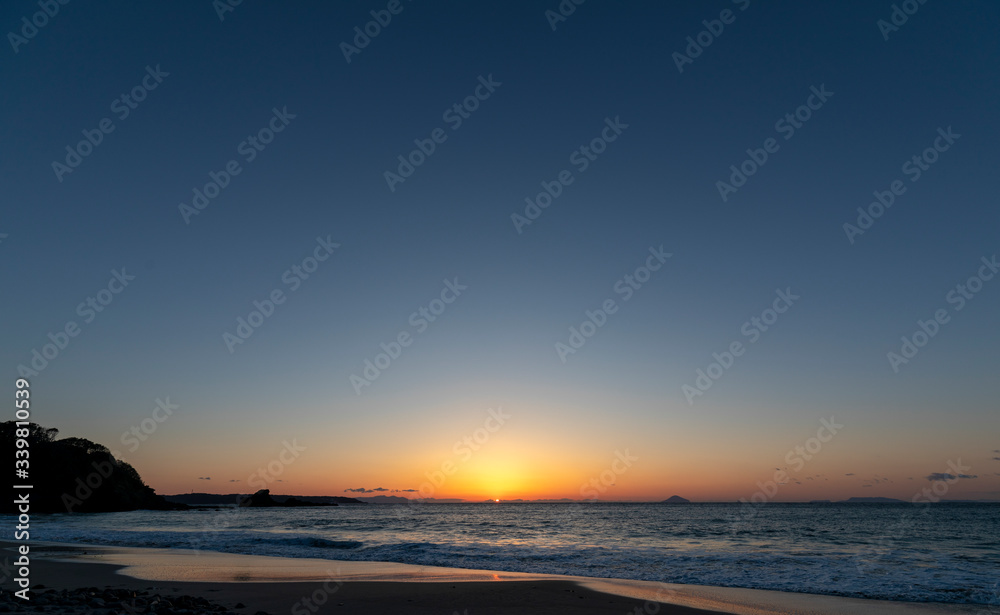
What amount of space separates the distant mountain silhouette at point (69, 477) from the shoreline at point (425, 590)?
79.8 metres

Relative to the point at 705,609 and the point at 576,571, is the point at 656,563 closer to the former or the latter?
the point at 576,571

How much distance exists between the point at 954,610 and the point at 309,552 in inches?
988

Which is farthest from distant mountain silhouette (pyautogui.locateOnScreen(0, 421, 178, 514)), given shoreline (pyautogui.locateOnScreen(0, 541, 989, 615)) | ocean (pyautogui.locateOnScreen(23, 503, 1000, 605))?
shoreline (pyautogui.locateOnScreen(0, 541, 989, 615))

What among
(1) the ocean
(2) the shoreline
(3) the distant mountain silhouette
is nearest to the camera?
(2) the shoreline

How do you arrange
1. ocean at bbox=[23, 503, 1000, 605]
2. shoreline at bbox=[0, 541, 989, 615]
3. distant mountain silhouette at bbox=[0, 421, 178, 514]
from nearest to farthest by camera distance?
shoreline at bbox=[0, 541, 989, 615] → ocean at bbox=[23, 503, 1000, 605] → distant mountain silhouette at bbox=[0, 421, 178, 514]

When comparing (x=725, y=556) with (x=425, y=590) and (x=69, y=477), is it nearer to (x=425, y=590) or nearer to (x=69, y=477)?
(x=425, y=590)

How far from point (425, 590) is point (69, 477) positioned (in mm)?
97517

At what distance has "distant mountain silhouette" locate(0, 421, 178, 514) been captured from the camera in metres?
82.1

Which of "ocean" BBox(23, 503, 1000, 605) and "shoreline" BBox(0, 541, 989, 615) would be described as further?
"ocean" BBox(23, 503, 1000, 605)

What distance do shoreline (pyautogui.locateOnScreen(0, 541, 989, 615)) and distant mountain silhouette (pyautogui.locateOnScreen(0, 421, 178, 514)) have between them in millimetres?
79797

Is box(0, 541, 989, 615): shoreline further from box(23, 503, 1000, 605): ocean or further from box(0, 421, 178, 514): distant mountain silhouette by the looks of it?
box(0, 421, 178, 514): distant mountain silhouette

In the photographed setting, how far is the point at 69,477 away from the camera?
8662 centimetres

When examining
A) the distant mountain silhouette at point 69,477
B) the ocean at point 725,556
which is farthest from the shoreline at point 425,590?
the distant mountain silhouette at point 69,477

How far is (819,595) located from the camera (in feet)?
53.1
